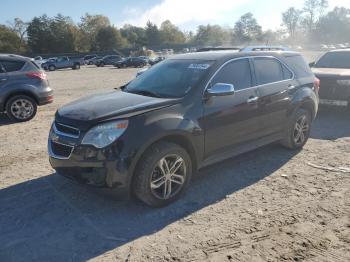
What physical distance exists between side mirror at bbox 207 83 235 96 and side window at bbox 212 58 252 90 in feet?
0.63

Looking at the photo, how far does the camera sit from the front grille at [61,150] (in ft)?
13.7

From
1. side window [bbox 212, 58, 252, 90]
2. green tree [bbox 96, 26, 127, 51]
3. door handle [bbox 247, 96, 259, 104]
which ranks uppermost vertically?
green tree [bbox 96, 26, 127, 51]

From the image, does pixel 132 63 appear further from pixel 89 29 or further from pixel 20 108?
pixel 89 29

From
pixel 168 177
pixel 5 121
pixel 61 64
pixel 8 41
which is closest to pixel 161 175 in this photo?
pixel 168 177

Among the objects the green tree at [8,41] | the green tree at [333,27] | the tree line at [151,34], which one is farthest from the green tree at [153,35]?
the green tree at [333,27]

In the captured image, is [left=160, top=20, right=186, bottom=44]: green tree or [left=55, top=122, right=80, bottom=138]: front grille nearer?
[left=55, top=122, right=80, bottom=138]: front grille

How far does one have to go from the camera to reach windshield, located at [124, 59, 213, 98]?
4801mm

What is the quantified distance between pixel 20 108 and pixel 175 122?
21.3 ft

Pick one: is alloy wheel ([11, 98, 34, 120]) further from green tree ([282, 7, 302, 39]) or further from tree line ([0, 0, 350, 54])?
green tree ([282, 7, 302, 39])

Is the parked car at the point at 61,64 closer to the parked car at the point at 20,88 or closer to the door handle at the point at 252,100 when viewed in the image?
the parked car at the point at 20,88

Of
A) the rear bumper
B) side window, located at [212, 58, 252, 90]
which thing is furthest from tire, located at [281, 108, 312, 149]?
the rear bumper

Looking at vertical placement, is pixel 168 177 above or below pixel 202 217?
above

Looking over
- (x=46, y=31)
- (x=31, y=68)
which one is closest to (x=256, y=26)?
(x=46, y=31)

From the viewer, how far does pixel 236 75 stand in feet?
17.0
